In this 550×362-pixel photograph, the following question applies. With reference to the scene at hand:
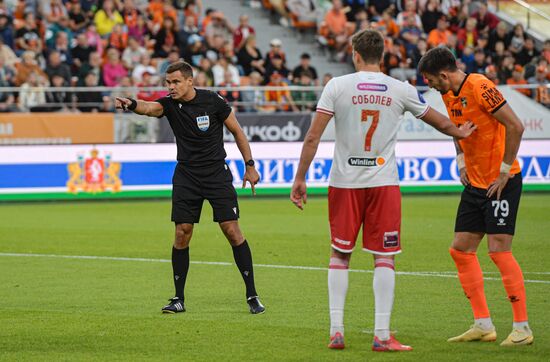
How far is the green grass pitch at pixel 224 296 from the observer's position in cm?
808

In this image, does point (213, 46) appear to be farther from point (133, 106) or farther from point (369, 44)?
point (369, 44)

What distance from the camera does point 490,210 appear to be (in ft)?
27.3

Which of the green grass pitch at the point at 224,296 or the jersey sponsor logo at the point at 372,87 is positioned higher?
the jersey sponsor logo at the point at 372,87

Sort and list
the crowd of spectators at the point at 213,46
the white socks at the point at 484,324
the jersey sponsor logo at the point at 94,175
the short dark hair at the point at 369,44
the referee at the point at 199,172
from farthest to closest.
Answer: the crowd of spectators at the point at 213,46 → the jersey sponsor logo at the point at 94,175 → the referee at the point at 199,172 → the white socks at the point at 484,324 → the short dark hair at the point at 369,44

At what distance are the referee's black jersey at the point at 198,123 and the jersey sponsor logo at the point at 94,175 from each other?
1246cm

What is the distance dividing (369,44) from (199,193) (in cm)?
285

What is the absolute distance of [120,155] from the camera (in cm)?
2239

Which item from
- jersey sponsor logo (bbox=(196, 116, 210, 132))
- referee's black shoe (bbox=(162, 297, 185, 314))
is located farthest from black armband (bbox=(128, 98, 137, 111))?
referee's black shoe (bbox=(162, 297, 185, 314))

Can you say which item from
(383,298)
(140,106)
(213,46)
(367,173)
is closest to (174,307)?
(140,106)

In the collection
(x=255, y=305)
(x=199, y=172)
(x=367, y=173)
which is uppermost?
(x=367, y=173)

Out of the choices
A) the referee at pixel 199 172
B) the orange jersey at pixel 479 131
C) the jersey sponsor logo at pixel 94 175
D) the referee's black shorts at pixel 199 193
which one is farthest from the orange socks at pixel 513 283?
the jersey sponsor logo at pixel 94 175

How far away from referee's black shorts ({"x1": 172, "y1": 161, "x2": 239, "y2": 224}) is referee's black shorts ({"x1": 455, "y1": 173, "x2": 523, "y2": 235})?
7.71 feet

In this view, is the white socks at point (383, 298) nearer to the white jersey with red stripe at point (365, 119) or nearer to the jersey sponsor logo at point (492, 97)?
the white jersey with red stripe at point (365, 119)

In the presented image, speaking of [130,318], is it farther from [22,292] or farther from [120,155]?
[120,155]
